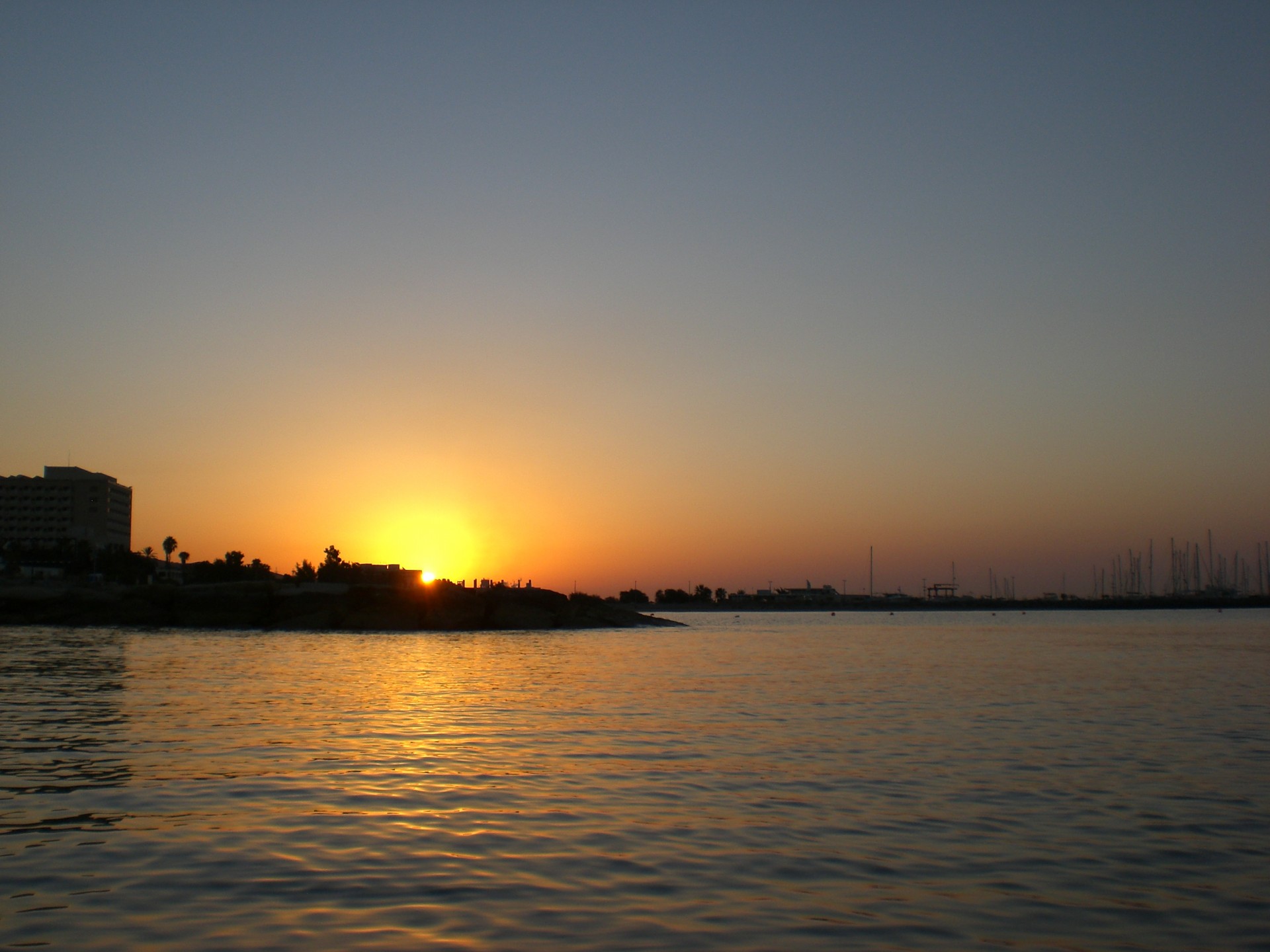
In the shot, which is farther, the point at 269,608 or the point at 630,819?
the point at 269,608

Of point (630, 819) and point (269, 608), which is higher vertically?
point (269, 608)

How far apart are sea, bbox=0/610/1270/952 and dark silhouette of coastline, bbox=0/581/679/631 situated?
6678cm

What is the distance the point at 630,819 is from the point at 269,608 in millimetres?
95162

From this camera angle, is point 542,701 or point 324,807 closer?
point 324,807

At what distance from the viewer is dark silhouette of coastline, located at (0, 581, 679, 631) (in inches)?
3927

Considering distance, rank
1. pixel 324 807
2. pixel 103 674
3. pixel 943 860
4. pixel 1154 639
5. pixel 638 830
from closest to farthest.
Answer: pixel 943 860 → pixel 638 830 → pixel 324 807 → pixel 103 674 → pixel 1154 639

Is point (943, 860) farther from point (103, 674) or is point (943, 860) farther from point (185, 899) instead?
point (103, 674)

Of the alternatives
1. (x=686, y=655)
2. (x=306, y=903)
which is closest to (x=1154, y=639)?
(x=686, y=655)

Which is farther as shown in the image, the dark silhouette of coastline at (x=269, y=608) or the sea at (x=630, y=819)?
the dark silhouette of coastline at (x=269, y=608)

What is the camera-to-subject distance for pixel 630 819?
602 inches

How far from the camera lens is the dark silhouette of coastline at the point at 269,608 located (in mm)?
99750

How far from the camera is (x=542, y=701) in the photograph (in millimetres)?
33188

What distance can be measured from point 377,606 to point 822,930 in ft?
325

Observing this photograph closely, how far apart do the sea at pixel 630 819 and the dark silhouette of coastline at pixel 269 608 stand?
66.8 metres
